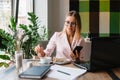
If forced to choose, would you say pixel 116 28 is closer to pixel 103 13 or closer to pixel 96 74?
pixel 103 13

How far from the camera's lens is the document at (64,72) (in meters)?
1.67

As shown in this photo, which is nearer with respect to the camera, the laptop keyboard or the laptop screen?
the laptop screen

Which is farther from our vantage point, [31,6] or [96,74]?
[31,6]

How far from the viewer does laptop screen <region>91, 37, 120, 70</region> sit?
1.77 metres

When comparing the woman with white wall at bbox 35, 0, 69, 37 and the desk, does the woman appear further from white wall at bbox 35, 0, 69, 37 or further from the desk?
white wall at bbox 35, 0, 69, 37

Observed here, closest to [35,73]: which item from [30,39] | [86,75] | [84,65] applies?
[86,75]

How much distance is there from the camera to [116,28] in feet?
12.9

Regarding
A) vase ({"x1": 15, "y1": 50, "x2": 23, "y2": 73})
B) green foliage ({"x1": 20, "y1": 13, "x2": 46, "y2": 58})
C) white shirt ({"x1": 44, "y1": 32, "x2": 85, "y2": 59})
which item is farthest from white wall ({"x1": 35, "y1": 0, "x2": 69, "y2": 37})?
vase ({"x1": 15, "y1": 50, "x2": 23, "y2": 73})

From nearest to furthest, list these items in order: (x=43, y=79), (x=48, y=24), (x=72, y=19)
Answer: (x=43, y=79) < (x=72, y=19) < (x=48, y=24)

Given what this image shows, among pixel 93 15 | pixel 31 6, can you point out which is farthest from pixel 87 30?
pixel 31 6

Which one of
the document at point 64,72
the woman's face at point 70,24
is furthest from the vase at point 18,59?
the woman's face at point 70,24

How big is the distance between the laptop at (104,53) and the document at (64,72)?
0.36 feet

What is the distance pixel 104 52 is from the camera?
1813mm

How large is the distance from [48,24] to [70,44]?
1.20m
